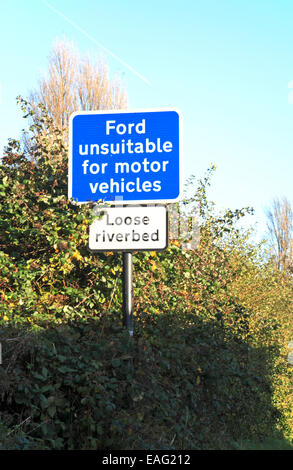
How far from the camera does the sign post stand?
562 centimetres

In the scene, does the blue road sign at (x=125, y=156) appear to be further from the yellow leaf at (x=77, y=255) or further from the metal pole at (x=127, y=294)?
the yellow leaf at (x=77, y=255)

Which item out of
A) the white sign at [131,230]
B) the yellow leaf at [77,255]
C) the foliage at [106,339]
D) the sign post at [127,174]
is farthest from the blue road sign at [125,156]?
the yellow leaf at [77,255]

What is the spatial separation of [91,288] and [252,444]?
290 centimetres

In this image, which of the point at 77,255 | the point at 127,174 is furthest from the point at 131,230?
the point at 77,255

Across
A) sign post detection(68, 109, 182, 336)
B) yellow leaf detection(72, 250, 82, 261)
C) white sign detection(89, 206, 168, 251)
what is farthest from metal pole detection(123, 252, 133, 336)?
yellow leaf detection(72, 250, 82, 261)

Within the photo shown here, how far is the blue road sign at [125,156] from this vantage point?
5676 mm

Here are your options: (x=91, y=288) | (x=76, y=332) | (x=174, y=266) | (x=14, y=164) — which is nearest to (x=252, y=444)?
(x=174, y=266)

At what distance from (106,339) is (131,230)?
1010 mm

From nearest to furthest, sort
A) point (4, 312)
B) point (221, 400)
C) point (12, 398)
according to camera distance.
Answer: point (12, 398)
point (4, 312)
point (221, 400)

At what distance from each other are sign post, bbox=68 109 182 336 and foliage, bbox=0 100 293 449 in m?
0.34

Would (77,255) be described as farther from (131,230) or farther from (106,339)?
(106,339)

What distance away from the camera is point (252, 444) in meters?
7.67

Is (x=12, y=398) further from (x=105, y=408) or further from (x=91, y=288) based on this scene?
(x=91, y=288)

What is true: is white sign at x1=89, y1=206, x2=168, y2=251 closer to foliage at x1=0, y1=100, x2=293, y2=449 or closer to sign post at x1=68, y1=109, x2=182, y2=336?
sign post at x1=68, y1=109, x2=182, y2=336
